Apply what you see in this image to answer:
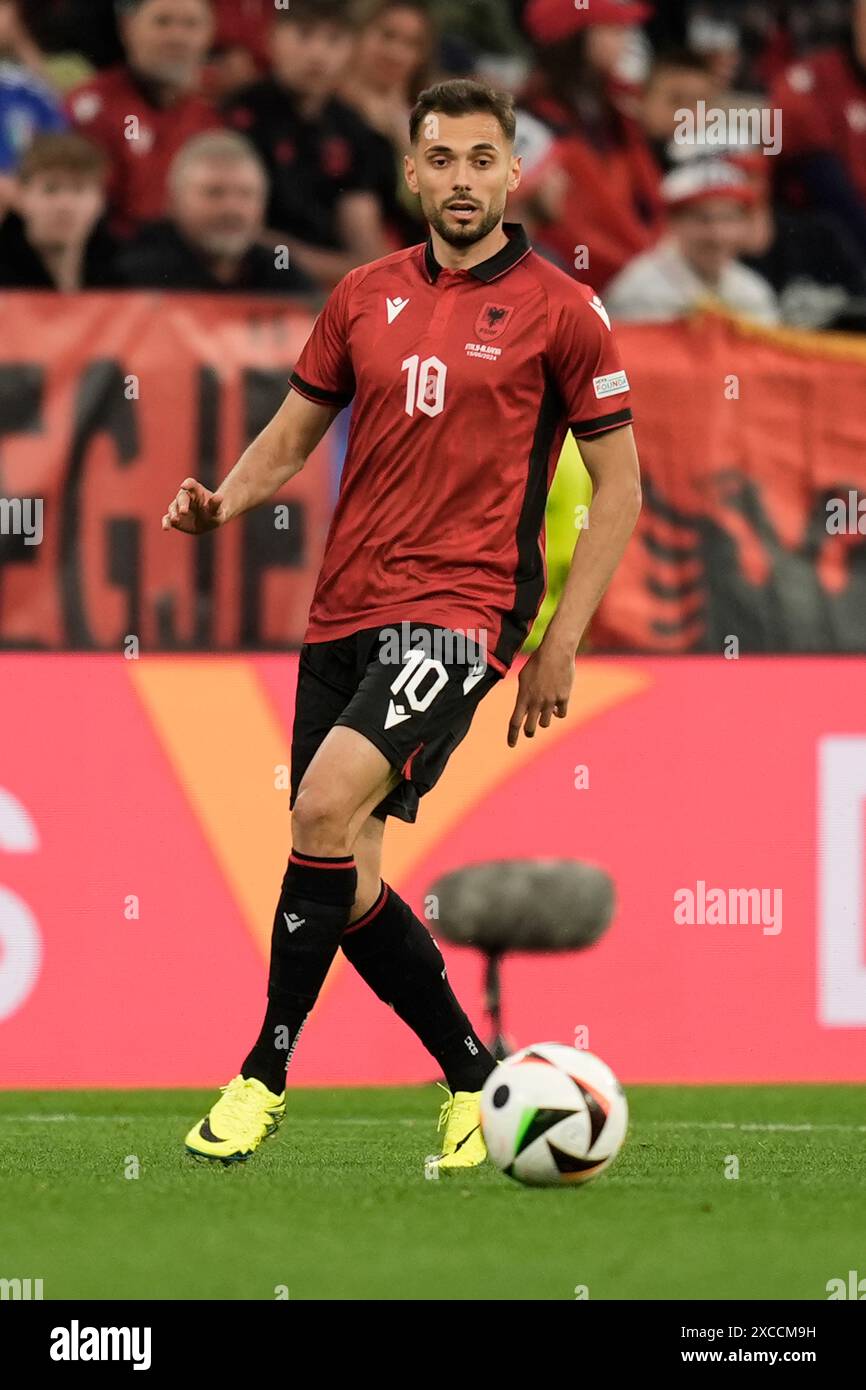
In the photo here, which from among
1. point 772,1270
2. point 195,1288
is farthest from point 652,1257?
point 195,1288

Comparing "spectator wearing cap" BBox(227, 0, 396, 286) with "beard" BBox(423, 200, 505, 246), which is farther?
"spectator wearing cap" BBox(227, 0, 396, 286)

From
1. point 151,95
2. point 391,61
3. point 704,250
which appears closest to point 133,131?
point 151,95

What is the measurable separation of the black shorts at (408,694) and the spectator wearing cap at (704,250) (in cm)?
429

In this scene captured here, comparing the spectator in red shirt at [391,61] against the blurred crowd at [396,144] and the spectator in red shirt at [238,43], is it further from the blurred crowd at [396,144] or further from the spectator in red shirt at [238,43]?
the spectator in red shirt at [238,43]

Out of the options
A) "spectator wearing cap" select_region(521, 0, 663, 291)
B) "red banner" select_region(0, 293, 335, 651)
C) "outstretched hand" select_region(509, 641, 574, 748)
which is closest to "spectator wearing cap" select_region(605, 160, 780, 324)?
"spectator wearing cap" select_region(521, 0, 663, 291)

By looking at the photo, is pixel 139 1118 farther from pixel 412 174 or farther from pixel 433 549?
pixel 412 174

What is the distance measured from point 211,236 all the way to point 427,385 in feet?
12.9

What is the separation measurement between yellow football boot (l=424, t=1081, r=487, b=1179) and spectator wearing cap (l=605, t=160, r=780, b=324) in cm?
462

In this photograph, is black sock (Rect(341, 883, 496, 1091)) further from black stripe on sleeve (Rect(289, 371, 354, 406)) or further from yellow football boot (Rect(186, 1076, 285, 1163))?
black stripe on sleeve (Rect(289, 371, 354, 406))

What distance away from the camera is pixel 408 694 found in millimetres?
5066

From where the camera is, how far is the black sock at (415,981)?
17.7ft

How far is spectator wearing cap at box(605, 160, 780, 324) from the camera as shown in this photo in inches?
368
